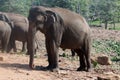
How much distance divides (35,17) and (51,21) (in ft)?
1.32

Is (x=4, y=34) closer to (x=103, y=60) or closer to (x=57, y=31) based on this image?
(x=103, y=60)

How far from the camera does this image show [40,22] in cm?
949

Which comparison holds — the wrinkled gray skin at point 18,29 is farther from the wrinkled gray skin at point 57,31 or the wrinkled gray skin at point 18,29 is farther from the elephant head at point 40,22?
the elephant head at point 40,22

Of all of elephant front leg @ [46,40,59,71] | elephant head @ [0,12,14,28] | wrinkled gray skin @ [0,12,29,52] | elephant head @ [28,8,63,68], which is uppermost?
elephant head @ [28,8,63,68]

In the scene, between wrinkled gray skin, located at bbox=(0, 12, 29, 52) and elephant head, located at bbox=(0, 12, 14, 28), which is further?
wrinkled gray skin, located at bbox=(0, 12, 29, 52)

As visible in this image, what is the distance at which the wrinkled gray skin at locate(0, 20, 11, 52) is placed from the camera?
1502 cm

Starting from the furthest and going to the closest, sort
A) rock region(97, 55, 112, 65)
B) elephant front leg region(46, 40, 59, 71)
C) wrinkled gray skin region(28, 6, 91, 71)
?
rock region(97, 55, 112, 65), elephant front leg region(46, 40, 59, 71), wrinkled gray skin region(28, 6, 91, 71)

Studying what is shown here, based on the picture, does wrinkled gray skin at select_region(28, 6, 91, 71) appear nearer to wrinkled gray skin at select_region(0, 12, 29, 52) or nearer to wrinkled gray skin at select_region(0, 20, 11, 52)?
wrinkled gray skin at select_region(0, 20, 11, 52)

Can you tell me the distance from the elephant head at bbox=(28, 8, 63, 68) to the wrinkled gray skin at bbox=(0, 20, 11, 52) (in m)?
5.58

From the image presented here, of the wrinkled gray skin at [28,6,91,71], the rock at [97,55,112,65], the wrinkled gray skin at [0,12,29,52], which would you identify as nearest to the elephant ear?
the wrinkled gray skin at [28,6,91,71]

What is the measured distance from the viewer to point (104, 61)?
1166 cm

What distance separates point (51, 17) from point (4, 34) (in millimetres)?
5863

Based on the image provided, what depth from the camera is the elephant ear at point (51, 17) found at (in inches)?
376

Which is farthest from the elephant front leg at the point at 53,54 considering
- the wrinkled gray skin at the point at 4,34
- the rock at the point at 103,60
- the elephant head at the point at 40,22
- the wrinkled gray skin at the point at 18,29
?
the wrinkled gray skin at the point at 18,29
